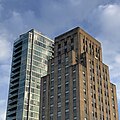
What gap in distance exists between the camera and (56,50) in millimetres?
136625

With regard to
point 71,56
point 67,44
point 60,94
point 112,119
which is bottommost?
point 112,119

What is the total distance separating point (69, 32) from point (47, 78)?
2502 centimetres

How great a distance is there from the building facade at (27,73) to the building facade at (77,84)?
2651cm

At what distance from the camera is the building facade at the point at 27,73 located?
14862cm

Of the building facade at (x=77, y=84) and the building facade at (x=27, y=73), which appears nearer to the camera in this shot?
the building facade at (x=77, y=84)

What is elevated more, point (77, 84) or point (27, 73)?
point (27, 73)

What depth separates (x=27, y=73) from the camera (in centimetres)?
15588

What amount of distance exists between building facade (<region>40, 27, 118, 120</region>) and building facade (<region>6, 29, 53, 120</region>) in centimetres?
2651

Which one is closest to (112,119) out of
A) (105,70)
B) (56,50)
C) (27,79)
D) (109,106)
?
(109,106)

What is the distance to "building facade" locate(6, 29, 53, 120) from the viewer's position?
149 m

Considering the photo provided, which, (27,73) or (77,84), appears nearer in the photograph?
(77,84)

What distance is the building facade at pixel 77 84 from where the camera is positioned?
368 ft

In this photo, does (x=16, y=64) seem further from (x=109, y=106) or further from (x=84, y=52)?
→ (x=109, y=106)

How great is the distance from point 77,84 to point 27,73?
160 feet
